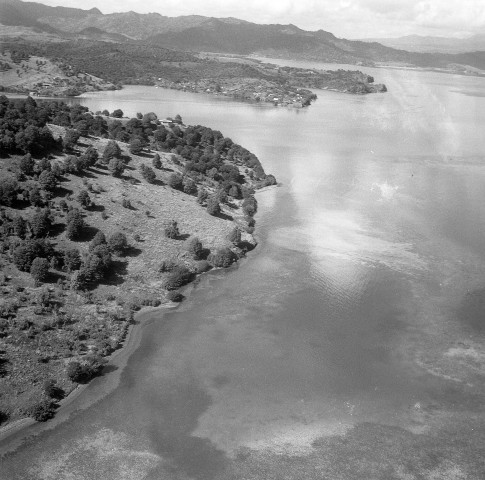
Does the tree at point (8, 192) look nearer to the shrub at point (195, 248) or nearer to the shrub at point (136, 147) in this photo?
the shrub at point (195, 248)

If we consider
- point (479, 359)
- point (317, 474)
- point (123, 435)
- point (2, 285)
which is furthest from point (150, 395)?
point (479, 359)

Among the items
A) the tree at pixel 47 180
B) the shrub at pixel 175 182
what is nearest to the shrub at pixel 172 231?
the shrub at pixel 175 182

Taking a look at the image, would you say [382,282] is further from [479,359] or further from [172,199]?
[172,199]

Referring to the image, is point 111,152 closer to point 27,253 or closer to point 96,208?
point 96,208

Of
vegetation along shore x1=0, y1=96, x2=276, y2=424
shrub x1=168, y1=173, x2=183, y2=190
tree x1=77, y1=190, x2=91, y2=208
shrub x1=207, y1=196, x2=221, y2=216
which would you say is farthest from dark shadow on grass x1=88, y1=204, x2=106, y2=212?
shrub x1=207, y1=196, x2=221, y2=216

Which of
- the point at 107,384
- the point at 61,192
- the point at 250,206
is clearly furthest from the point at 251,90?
the point at 107,384
